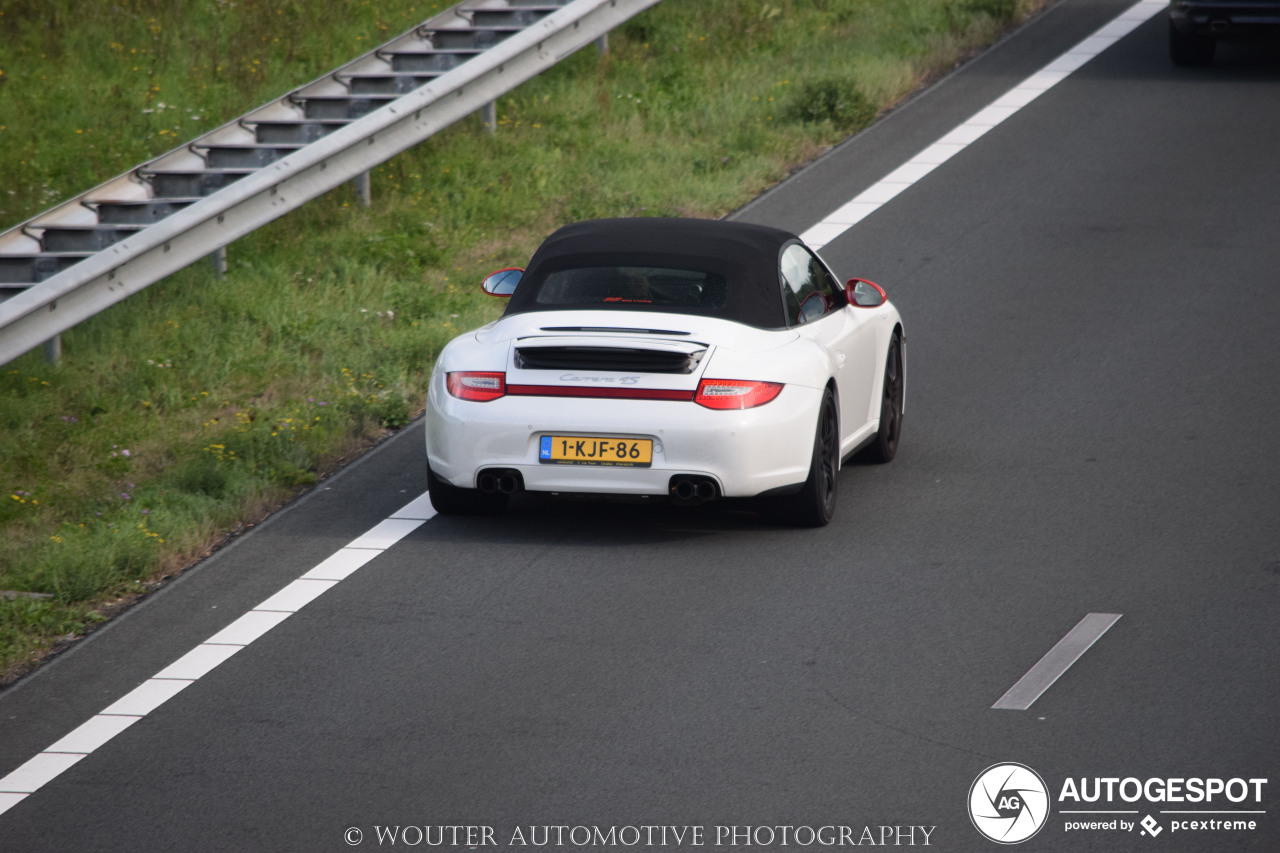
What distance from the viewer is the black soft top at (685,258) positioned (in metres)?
9.05

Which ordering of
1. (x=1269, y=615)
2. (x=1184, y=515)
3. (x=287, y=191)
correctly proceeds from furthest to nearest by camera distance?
(x=287, y=191)
(x=1184, y=515)
(x=1269, y=615)

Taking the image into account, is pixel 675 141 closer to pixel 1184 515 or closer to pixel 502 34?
pixel 502 34

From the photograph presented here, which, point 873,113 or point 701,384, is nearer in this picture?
point 701,384

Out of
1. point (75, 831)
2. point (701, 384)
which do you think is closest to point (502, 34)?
point (701, 384)

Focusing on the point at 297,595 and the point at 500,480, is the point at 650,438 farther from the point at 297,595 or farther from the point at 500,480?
the point at 297,595

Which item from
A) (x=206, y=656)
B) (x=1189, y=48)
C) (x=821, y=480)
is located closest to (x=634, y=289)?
(x=821, y=480)

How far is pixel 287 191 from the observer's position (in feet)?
45.4

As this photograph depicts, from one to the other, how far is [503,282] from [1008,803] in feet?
15.4

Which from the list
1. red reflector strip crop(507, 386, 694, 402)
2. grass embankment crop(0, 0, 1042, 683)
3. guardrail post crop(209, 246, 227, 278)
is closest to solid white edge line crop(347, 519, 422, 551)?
grass embankment crop(0, 0, 1042, 683)

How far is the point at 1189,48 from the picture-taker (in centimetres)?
2014

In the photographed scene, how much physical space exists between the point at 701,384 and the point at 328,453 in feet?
9.20

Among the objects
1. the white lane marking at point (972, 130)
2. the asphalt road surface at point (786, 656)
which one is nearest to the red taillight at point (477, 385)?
the asphalt road surface at point (786, 656)

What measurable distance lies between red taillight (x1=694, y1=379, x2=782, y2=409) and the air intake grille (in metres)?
0.12

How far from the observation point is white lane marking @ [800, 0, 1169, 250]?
15293 mm
